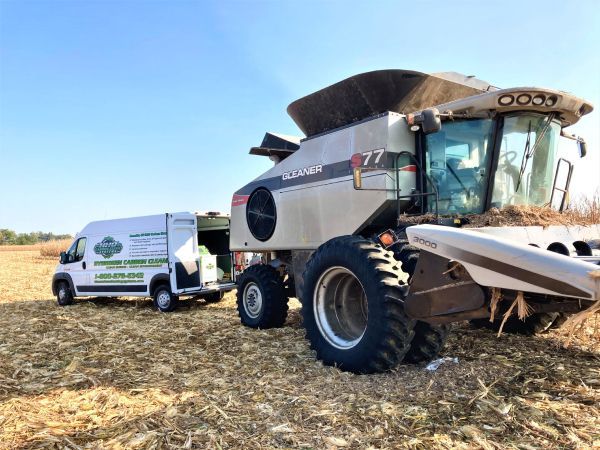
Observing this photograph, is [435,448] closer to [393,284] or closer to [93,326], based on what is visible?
[393,284]

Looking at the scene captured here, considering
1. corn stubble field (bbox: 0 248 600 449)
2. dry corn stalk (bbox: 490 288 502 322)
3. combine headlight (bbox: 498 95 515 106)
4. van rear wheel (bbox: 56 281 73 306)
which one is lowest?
corn stubble field (bbox: 0 248 600 449)

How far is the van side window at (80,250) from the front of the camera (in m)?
12.7

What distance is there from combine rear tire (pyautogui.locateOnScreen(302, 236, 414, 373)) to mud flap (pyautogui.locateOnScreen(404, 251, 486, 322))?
0.25 meters

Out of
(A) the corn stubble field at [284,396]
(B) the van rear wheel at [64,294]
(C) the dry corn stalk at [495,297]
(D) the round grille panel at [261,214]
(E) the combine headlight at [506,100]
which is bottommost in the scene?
(A) the corn stubble field at [284,396]

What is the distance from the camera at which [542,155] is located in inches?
230

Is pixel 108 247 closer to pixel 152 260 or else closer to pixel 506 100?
pixel 152 260

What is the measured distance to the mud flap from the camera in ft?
12.6

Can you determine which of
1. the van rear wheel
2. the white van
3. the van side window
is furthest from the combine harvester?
the van rear wheel

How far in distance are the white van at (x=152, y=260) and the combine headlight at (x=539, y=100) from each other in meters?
7.82

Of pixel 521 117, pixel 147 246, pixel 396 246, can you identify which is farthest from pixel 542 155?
pixel 147 246

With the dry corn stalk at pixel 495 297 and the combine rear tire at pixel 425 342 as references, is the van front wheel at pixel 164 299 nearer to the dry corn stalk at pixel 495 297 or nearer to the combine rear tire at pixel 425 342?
the combine rear tire at pixel 425 342

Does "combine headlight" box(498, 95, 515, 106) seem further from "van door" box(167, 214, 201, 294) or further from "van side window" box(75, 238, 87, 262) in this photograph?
"van side window" box(75, 238, 87, 262)

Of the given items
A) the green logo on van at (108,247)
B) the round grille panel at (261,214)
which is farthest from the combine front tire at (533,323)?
the green logo on van at (108,247)

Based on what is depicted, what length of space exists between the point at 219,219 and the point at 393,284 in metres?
8.49
